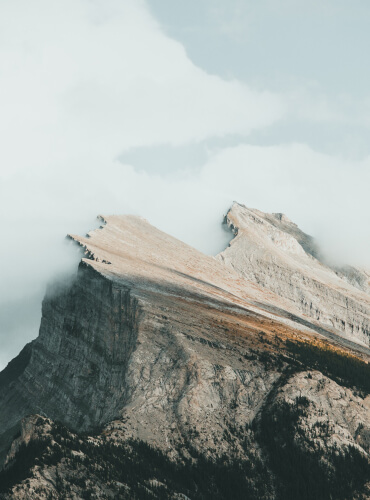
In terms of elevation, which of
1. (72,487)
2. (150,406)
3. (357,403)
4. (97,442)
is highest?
(357,403)

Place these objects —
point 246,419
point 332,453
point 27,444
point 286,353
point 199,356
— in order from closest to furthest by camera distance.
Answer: point 27,444 < point 332,453 < point 246,419 < point 199,356 < point 286,353

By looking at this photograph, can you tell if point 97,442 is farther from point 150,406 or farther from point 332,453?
point 332,453

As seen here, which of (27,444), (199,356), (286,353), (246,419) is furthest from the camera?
(286,353)

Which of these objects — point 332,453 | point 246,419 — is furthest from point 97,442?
point 332,453

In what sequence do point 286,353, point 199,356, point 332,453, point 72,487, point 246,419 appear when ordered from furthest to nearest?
point 286,353, point 199,356, point 246,419, point 332,453, point 72,487

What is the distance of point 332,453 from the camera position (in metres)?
154

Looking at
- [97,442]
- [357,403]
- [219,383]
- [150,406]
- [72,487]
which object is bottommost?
[72,487]

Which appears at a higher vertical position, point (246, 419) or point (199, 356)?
point (199, 356)

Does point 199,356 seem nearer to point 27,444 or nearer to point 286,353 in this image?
point 286,353

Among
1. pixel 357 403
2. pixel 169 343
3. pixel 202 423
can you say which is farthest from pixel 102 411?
pixel 357 403

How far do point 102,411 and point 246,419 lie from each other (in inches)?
1887

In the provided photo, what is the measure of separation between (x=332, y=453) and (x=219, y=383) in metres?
35.5

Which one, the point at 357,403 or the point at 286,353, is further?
the point at 286,353

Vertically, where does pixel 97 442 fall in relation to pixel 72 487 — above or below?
above
